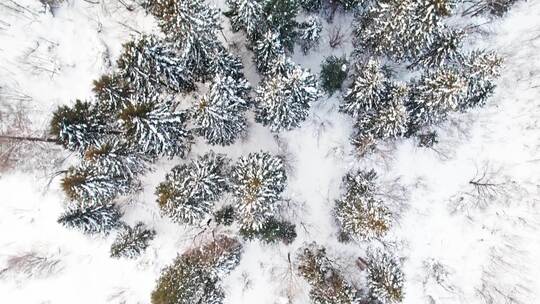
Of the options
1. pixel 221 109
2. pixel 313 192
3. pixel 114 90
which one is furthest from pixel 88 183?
pixel 313 192

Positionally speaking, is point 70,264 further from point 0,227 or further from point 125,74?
point 125,74

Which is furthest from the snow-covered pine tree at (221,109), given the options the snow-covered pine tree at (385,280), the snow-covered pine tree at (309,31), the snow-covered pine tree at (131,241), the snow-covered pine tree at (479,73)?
the snow-covered pine tree at (479,73)

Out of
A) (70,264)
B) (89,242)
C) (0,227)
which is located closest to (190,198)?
(89,242)

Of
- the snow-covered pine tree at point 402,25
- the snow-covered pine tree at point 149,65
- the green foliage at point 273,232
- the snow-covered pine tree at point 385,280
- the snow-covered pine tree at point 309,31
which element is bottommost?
the snow-covered pine tree at point 385,280

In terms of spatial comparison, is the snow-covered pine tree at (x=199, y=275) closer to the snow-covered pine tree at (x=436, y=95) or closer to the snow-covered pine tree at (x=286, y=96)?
the snow-covered pine tree at (x=286, y=96)

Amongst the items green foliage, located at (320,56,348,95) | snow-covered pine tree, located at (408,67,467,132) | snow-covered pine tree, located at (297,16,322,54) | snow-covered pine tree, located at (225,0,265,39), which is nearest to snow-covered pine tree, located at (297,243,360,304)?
snow-covered pine tree, located at (408,67,467,132)

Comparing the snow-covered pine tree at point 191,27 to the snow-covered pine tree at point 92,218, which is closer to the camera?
the snow-covered pine tree at point 191,27
